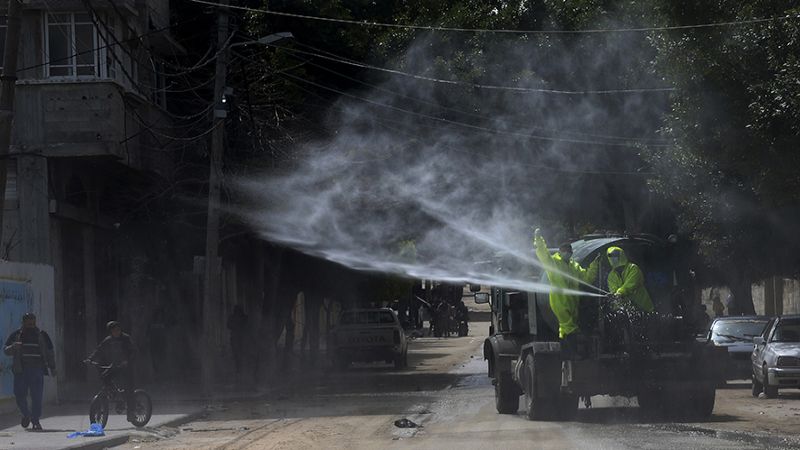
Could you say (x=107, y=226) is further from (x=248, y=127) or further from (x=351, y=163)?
(x=351, y=163)

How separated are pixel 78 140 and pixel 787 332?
14.4 meters

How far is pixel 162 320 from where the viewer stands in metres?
35.3

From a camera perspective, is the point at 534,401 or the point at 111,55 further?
the point at 111,55

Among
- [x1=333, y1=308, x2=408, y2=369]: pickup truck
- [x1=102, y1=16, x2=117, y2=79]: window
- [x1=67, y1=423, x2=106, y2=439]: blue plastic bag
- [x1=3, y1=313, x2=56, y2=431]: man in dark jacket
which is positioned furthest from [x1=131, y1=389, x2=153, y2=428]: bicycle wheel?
[x1=333, y1=308, x2=408, y2=369]: pickup truck

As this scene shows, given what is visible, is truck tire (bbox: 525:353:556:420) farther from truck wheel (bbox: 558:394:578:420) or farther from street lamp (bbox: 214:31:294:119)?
street lamp (bbox: 214:31:294:119)

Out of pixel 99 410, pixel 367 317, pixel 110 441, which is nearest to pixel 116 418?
pixel 99 410

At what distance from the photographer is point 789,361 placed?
23.0 metres

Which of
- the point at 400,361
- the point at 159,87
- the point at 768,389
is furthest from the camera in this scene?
the point at 400,361

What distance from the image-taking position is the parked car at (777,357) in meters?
22.9

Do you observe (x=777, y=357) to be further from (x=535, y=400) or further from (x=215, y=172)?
(x=215, y=172)

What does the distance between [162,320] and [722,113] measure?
19.5 metres

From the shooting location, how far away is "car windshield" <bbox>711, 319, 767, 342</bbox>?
2855cm

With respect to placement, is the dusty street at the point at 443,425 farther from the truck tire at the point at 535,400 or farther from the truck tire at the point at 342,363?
the truck tire at the point at 342,363

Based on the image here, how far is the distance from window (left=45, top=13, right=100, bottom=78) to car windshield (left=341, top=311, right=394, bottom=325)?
12817mm
